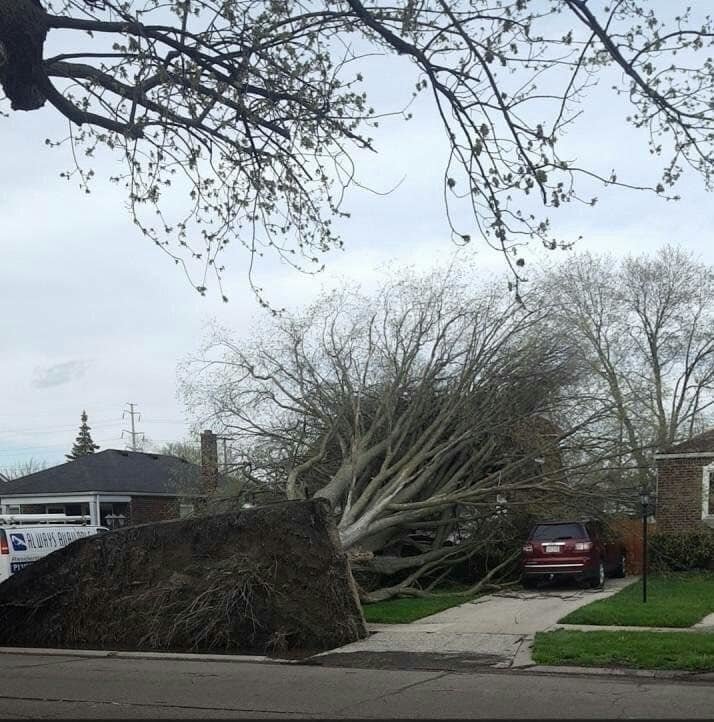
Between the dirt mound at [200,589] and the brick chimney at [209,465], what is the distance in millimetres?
6250

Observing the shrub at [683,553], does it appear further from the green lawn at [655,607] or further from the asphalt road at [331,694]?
the asphalt road at [331,694]

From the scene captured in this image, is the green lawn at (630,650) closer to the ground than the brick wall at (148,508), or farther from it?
closer to the ground

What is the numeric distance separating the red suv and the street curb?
8.64 metres

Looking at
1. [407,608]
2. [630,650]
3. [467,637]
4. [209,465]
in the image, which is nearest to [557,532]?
[407,608]

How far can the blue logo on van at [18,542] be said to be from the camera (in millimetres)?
16578

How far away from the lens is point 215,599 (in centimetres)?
1434

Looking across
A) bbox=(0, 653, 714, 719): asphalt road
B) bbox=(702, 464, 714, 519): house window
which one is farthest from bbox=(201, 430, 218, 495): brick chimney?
bbox=(702, 464, 714, 519): house window

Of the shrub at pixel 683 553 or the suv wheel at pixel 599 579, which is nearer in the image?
the suv wheel at pixel 599 579

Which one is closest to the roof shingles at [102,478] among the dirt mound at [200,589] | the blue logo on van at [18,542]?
the blue logo on van at [18,542]

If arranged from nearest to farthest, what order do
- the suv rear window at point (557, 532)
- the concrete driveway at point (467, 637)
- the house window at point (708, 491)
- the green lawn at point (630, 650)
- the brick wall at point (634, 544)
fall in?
1. the green lawn at point (630, 650)
2. the concrete driveway at point (467, 637)
3. the suv rear window at point (557, 532)
4. the brick wall at point (634, 544)
5. the house window at point (708, 491)

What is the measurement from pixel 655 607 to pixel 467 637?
12.0 ft

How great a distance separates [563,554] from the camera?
65.5 ft

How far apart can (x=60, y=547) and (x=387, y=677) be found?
8.72 meters

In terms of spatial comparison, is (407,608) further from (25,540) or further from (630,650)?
(25,540)
